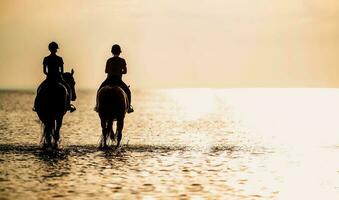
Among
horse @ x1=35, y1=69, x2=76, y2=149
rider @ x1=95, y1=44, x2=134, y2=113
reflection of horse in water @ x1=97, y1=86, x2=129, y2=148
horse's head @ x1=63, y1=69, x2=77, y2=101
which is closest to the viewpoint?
horse @ x1=35, y1=69, x2=76, y2=149

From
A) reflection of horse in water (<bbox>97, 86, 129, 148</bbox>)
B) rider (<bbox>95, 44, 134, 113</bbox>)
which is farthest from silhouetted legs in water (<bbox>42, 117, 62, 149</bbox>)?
rider (<bbox>95, 44, 134, 113</bbox>)

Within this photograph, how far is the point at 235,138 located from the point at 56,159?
11449 millimetres

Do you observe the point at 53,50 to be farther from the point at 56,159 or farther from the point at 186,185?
the point at 186,185

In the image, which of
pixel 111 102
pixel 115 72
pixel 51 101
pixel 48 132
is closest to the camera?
pixel 51 101

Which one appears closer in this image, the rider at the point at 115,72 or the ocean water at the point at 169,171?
the ocean water at the point at 169,171

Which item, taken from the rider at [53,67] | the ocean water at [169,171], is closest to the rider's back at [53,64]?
the rider at [53,67]

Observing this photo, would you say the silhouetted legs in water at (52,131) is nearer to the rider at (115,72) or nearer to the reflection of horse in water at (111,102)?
the reflection of horse in water at (111,102)

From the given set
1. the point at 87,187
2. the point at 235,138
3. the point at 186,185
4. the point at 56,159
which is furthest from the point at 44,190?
the point at 235,138

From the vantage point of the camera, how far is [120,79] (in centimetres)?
1997

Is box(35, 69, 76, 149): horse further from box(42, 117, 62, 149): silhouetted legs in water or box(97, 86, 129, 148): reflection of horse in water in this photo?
box(97, 86, 129, 148): reflection of horse in water

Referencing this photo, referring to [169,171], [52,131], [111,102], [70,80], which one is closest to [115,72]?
[111,102]

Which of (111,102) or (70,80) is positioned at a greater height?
(70,80)

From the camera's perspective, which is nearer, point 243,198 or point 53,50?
point 243,198

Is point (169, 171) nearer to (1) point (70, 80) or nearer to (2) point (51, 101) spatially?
(2) point (51, 101)
